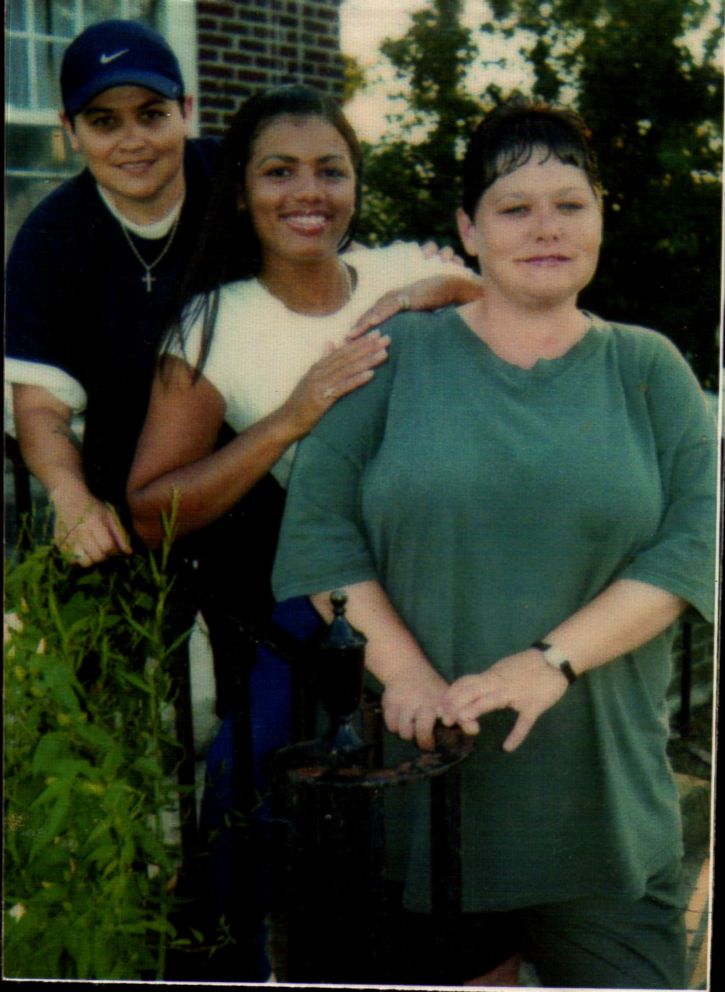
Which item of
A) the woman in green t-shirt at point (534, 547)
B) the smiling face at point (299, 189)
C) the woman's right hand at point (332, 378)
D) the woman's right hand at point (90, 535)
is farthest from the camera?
the woman's right hand at point (90, 535)

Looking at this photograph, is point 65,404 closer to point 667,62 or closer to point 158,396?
point 158,396

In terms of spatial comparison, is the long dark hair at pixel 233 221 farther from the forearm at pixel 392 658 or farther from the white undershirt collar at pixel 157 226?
the forearm at pixel 392 658

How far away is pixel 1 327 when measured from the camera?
304cm

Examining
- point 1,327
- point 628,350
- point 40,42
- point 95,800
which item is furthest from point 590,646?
point 40,42

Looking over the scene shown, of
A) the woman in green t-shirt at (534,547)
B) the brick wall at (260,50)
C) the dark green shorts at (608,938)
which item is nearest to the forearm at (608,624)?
the woman in green t-shirt at (534,547)

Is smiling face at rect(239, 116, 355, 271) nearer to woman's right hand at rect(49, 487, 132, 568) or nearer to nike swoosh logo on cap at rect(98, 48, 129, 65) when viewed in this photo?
nike swoosh logo on cap at rect(98, 48, 129, 65)

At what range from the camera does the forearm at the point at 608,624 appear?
2646mm

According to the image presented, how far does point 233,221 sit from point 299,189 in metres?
0.19

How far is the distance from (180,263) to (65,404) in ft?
1.61

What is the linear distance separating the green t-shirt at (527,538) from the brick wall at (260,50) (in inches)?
28.3

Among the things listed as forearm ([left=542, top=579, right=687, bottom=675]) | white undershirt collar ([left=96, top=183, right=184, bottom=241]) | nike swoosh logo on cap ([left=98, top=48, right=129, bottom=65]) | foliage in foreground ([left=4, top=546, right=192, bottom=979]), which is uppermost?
nike swoosh logo on cap ([left=98, top=48, right=129, bottom=65])

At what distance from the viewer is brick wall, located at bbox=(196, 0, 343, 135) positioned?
2.96 m

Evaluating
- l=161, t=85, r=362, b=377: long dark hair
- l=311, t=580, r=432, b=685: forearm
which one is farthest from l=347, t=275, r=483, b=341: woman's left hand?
l=311, t=580, r=432, b=685: forearm

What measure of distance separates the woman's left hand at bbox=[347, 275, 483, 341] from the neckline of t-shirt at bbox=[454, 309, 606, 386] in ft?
0.50
